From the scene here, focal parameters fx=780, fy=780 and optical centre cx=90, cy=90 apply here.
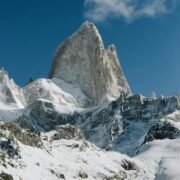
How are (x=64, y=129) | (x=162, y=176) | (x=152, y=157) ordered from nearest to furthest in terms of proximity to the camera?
(x=162, y=176) → (x=64, y=129) → (x=152, y=157)

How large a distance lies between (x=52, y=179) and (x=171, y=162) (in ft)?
199

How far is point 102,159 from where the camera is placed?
154625mm

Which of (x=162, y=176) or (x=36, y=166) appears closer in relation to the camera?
(x=36, y=166)

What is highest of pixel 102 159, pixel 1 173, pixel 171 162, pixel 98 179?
pixel 171 162

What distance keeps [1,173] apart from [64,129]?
223ft

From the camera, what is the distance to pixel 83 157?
14850 cm

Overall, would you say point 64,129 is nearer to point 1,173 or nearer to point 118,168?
point 118,168

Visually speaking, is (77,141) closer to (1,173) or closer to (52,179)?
(52,179)

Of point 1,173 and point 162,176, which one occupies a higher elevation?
point 162,176

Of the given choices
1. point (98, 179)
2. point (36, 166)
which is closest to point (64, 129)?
point (98, 179)

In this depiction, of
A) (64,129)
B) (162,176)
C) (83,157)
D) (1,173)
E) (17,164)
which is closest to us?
(1,173)

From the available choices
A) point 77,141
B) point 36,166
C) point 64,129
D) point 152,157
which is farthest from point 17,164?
point 152,157

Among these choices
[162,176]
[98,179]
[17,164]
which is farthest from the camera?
[162,176]

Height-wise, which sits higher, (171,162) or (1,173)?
(171,162)
